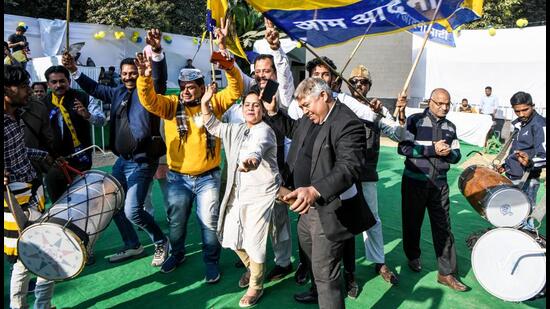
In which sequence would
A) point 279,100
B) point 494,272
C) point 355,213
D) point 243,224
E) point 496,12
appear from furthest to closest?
point 496,12 < point 279,100 < point 243,224 < point 494,272 < point 355,213

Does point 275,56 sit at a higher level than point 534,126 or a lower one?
higher

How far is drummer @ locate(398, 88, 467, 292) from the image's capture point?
12.7 feet

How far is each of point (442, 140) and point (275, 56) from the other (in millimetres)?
1732

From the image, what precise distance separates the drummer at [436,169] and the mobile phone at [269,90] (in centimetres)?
134

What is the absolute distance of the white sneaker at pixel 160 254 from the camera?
427 centimetres

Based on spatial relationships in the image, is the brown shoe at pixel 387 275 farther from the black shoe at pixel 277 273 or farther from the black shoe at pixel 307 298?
the black shoe at pixel 277 273

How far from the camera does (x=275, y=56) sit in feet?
12.9

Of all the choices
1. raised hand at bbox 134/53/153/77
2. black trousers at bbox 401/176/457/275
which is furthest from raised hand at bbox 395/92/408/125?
raised hand at bbox 134/53/153/77

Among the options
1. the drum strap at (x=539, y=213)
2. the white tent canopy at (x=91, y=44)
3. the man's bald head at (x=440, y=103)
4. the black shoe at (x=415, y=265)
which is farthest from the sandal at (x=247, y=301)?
the white tent canopy at (x=91, y=44)

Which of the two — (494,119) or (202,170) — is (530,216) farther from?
(494,119)

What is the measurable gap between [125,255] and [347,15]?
11.1ft

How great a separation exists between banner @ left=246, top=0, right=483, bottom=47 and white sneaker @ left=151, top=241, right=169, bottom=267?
2525 mm

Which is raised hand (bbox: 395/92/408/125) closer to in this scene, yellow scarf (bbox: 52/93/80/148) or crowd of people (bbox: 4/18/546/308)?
crowd of people (bbox: 4/18/546/308)

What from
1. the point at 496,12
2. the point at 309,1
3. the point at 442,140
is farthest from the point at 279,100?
the point at 496,12
